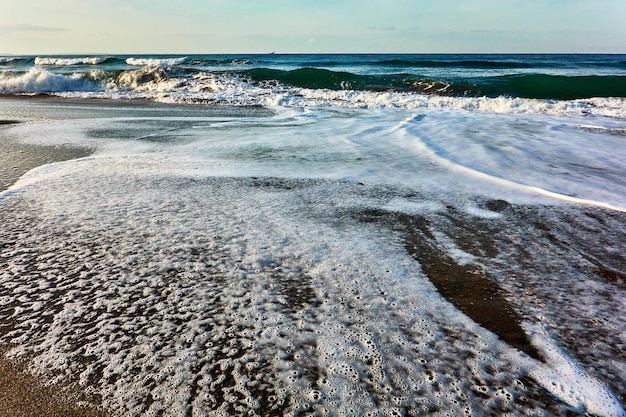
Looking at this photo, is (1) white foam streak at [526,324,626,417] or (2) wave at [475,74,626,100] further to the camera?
(2) wave at [475,74,626,100]

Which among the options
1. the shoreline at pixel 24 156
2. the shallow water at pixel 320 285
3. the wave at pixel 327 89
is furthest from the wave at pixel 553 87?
the shoreline at pixel 24 156

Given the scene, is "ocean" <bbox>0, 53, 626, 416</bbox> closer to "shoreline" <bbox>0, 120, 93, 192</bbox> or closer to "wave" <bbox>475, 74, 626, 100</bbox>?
"shoreline" <bbox>0, 120, 93, 192</bbox>

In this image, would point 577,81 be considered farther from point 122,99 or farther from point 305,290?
point 305,290

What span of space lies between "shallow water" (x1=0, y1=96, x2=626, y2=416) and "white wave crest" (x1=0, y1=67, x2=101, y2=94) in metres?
15.5

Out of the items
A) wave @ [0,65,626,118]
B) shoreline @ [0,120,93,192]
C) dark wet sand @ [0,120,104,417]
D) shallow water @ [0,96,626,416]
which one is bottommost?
dark wet sand @ [0,120,104,417]

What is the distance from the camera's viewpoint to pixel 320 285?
2.33 metres

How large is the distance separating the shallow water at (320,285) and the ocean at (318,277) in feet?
0.04

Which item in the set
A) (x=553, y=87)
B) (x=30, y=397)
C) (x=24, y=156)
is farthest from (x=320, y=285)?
(x=553, y=87)

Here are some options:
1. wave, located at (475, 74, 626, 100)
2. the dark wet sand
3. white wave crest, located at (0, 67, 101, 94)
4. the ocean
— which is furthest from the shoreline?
wave, located at (475, 74, 626, 100)

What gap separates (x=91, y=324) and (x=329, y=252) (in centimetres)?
139

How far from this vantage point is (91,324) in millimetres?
1942

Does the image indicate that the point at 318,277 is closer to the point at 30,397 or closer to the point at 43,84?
the point at 30,397

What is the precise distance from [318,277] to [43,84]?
19.5m

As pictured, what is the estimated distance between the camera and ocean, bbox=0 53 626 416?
1622 millimetres
